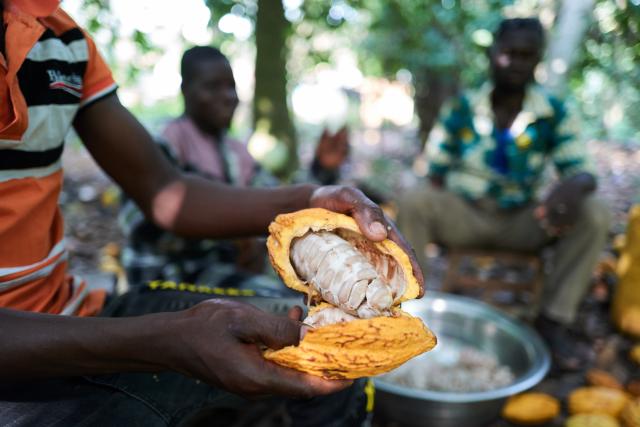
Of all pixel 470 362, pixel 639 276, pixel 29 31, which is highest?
pixel 29 31

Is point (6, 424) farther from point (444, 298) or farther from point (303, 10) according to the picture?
point (303, 10)

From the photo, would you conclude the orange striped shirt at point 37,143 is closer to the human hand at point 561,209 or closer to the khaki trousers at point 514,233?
the khaki trousers at point 514,233

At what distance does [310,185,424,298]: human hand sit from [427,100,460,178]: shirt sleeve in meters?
1.91

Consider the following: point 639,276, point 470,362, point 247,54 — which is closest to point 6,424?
point 470,362

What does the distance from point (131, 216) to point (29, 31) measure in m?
1.20

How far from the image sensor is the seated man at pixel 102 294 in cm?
85

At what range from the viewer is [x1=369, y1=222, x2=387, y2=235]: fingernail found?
39.6 inches

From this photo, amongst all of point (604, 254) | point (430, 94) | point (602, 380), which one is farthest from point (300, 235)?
point (430, 94)

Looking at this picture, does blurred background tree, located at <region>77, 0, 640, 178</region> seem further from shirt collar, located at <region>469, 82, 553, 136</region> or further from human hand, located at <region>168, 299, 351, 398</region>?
human hand, located at <region>168, 299, 351, 398</region>

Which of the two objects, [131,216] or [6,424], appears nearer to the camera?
[6,424]

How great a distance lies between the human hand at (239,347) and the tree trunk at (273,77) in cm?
383

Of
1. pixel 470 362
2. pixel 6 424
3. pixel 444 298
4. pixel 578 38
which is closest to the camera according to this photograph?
pixel 6 424

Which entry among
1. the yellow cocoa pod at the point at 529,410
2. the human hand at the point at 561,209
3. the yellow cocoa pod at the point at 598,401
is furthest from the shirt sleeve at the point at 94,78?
the human hand at the point at 561,209

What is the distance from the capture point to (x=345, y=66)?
11070 mm
